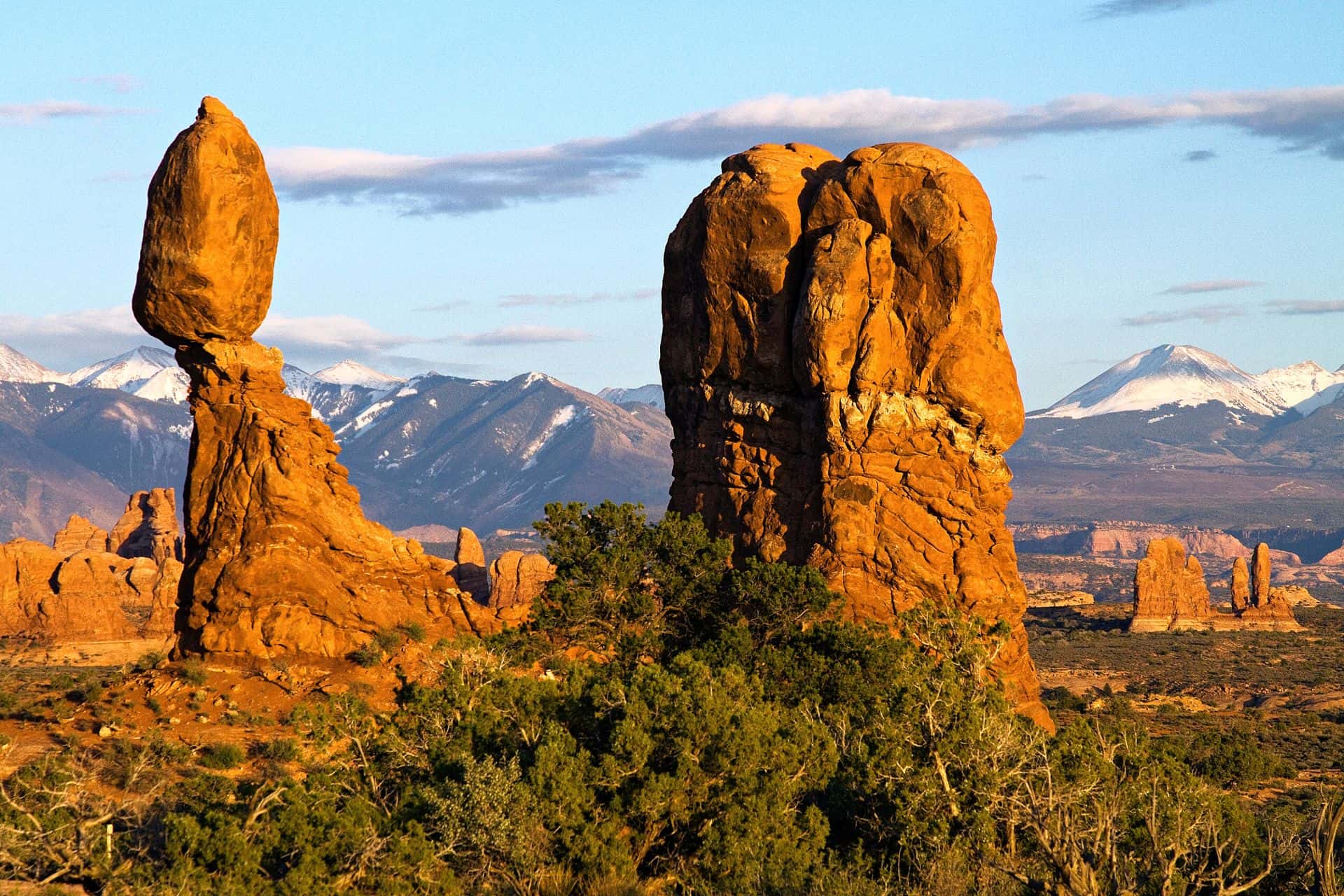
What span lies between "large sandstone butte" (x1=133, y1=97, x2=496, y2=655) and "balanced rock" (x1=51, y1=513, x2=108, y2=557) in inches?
2620

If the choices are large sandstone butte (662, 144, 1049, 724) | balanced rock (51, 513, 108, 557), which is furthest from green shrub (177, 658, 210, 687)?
balanced rock (51, 513, 108, 557)

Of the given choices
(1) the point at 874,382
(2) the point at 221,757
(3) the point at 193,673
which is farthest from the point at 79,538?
(2) the point at 221,757

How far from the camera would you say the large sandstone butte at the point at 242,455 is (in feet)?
113

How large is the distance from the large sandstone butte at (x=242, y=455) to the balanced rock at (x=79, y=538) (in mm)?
66552

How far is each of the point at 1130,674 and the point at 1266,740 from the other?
23.6 m

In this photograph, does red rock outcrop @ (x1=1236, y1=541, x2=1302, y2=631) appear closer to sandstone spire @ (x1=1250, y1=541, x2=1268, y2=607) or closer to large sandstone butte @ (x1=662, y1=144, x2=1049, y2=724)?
sandstone spire @ (x1=1250, y1=541, x2=1268, y2=607)

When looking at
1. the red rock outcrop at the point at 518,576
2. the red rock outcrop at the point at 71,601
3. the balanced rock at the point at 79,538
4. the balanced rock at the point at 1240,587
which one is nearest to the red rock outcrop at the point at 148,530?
the balanced rock at the point at 79,538

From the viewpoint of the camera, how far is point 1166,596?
342 ft

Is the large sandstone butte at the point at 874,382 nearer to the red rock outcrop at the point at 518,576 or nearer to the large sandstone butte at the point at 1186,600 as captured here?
Answer: the red rock outcrop at the point at 518,576

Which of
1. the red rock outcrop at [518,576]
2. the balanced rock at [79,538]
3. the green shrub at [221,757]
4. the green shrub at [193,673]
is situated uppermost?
the green shrub at [193,673]

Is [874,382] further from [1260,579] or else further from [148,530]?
[1260,579]

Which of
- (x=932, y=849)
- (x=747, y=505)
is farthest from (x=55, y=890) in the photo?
(x=747, y=505)

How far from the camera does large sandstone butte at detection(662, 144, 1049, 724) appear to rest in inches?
1468

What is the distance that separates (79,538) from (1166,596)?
69.4 m
